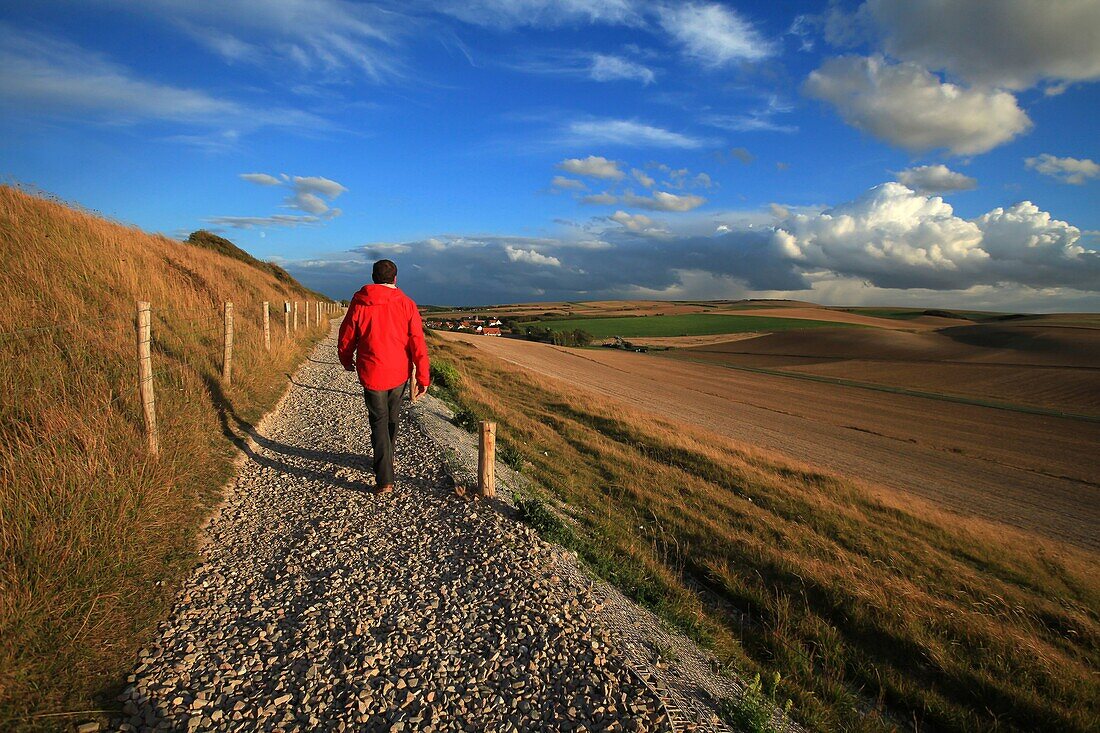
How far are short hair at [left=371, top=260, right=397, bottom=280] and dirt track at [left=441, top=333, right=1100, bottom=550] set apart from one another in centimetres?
1704

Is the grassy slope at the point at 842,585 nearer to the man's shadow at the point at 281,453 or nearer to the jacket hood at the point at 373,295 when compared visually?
the man's shadow at the point at 281,453

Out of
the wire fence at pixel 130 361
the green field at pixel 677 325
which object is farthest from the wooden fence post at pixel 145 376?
the green field at pixel 677 325

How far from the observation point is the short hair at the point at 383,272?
20.6 feet

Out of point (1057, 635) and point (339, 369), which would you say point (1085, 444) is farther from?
point (339, 369)

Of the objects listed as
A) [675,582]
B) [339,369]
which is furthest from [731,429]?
[675,582]

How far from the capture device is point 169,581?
14.1 feet

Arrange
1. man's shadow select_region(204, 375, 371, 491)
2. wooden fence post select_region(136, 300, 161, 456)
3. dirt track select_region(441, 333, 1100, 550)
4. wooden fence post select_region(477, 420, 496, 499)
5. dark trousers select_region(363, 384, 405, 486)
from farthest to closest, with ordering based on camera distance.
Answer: dirt track select_region(441, 333, 1100, 550), man's shadow select_region(204, 375, 371, 491), wooden fence post select_region(477, 420, 496, 499), dark trousers select_region(363, 384, 405, 486), wooden fence post select_region(136, 300, 161, 456)

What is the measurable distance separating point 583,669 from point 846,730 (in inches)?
103

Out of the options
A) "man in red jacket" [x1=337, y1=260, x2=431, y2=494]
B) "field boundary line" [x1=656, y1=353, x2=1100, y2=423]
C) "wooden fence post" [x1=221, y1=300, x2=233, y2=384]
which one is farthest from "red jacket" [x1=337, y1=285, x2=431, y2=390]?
"field boundary line" [x1=656, y1=353, x2=1100, y2=423]

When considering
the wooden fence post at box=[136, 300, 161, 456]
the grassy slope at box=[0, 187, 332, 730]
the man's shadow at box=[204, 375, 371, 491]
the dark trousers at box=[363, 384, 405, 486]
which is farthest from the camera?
the man's shadow at box=[204, 375, 371, 491]

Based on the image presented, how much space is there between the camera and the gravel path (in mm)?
3266

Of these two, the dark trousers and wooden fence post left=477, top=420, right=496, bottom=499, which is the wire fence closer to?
the dark trousers

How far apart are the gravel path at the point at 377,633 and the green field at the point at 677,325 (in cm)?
8728

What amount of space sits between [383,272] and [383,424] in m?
1.87
